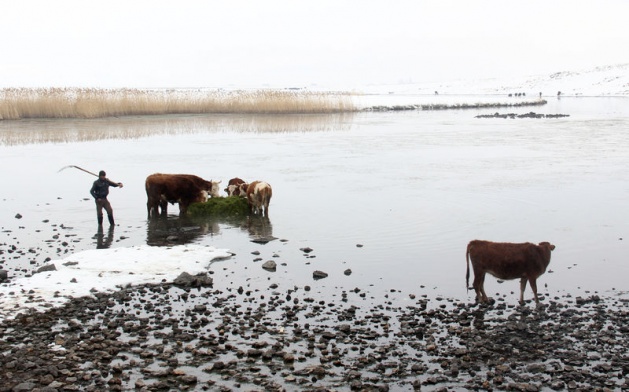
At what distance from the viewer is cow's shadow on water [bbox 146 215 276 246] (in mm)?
15967

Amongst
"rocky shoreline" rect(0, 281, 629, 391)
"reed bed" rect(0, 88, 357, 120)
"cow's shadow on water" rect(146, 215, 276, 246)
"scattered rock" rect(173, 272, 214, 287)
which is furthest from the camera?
"reed bed" rect(0, 88, 357, 120)

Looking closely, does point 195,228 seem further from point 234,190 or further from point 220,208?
point 234,190

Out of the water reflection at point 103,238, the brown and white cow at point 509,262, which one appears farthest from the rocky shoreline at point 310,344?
the water reflection at point 103,238

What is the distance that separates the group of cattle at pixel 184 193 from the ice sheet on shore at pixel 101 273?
3.95 metres

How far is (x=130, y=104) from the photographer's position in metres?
54.1

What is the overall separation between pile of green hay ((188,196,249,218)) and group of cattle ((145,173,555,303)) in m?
0.23

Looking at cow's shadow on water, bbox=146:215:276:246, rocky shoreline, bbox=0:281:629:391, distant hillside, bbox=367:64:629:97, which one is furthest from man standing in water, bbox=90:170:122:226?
distant hillside, bbox=367:64:629:97

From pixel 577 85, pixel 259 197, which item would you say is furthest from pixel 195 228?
pixel 577 85

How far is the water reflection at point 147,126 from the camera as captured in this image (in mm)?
39250

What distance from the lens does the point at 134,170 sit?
87.7ft

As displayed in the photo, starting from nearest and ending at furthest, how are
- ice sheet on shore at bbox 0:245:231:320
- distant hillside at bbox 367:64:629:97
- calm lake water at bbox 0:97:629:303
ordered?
ice sheet on shore at bbox 0:245:231:320 < calm lake water at bbox 0:97:629:303 < distant hillside at bbox 367:64:629:97

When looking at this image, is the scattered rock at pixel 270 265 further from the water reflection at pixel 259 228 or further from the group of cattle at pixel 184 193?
the group of cattle at pixel 184 193

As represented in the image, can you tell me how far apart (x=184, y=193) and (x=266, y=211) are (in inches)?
93.7

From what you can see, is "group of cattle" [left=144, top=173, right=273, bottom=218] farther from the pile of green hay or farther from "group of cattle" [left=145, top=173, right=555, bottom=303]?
the pile of green hay
